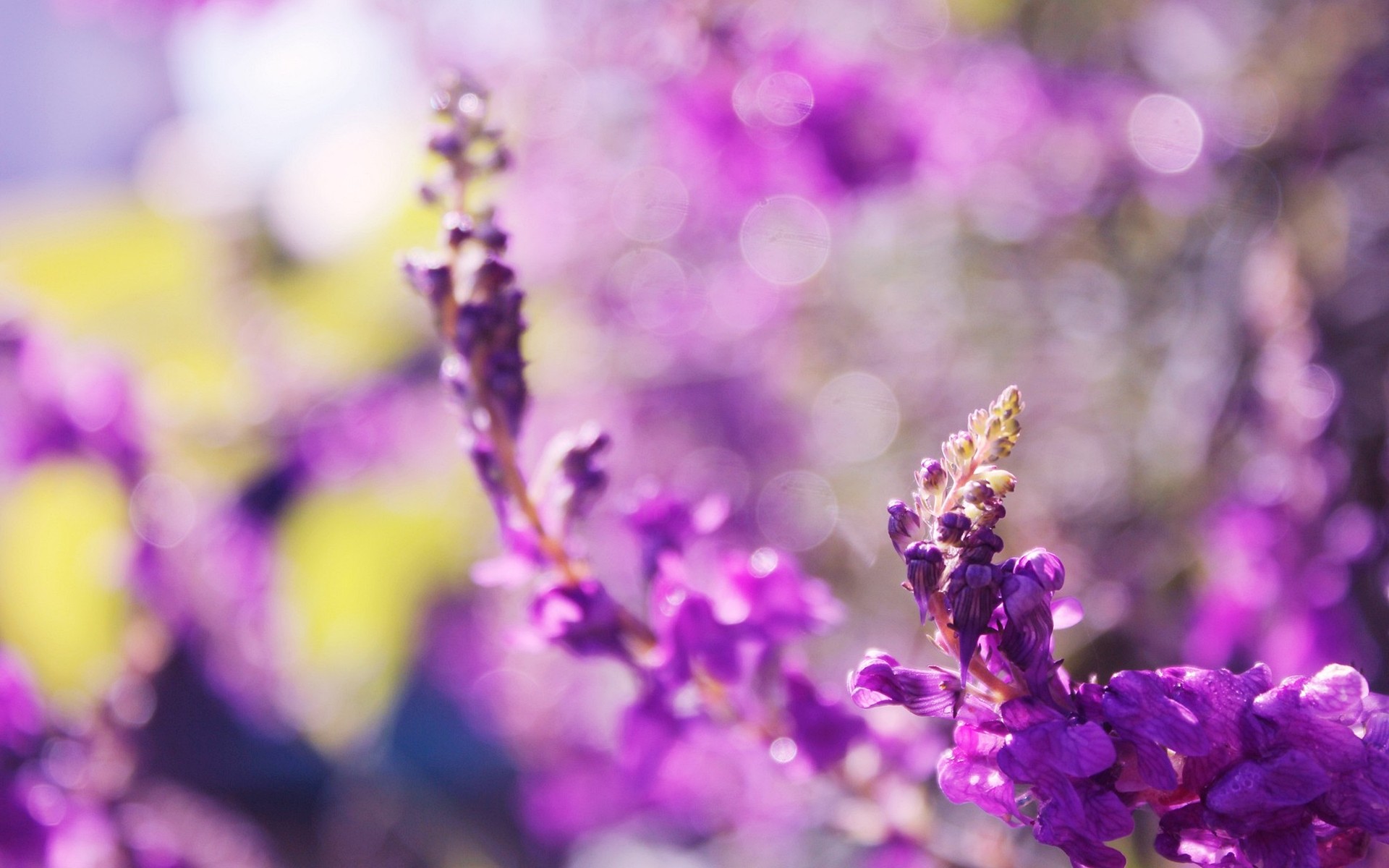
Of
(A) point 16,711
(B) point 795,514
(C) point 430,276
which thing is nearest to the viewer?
(C) point 430,276

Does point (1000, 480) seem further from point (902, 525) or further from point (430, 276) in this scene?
point (430, 276)

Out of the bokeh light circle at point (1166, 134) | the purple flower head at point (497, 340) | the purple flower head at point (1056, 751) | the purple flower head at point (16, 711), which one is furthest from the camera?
the bokeh light circle at point (1166, 134)

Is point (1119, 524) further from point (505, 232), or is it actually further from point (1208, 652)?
point (505, 232)

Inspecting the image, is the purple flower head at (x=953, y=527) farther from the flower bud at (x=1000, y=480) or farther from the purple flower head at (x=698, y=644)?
the purple flower head at (x=698, y=644)

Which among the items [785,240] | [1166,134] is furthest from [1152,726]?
[785,240]

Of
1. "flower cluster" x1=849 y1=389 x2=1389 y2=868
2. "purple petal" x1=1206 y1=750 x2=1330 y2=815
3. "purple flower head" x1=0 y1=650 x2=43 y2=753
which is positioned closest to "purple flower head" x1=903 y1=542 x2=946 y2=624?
"flower cluster" x1=849 y1=389 x2=1389 y2=868

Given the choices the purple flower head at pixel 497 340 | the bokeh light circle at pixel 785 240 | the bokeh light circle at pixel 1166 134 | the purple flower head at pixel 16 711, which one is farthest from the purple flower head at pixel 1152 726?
the bokeh light circle at pixel 785 240

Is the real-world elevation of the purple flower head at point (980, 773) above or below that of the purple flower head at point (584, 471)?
below

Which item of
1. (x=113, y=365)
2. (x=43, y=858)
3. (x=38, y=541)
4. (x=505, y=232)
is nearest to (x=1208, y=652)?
(x=505, y=232)

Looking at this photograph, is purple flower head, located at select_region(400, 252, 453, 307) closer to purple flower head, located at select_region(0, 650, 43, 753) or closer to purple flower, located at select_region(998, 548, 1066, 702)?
purple flower, located at select_region(998, 548, 1066, 702)
